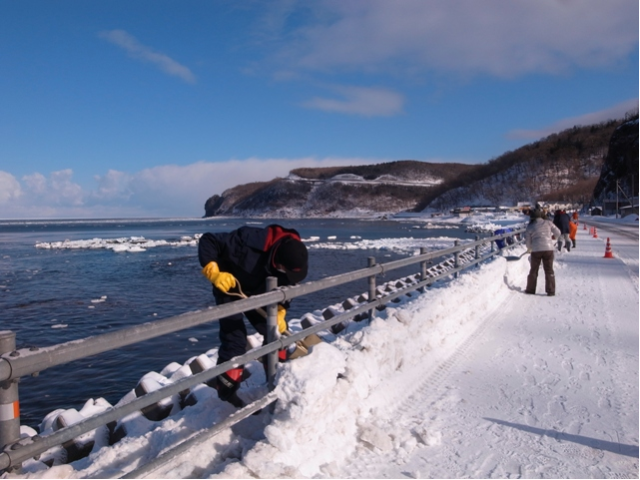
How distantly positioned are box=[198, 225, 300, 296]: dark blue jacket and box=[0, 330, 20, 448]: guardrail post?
6.58 ft

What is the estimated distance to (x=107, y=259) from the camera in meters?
29.0

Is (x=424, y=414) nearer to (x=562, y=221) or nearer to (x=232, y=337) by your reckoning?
(x=232, y=337)

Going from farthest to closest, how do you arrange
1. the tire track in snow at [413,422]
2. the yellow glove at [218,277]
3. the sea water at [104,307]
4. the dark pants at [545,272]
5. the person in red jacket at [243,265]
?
the dark pants at [545,272] → the sea water at [104,307] → the person in red jacket at [243,265] → the yellow glove at [218,277] → the tire track in snow at [413,422]

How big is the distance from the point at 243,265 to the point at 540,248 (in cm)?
849

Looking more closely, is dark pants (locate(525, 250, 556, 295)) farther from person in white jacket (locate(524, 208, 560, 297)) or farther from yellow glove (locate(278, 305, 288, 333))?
yellow glove (locate(278, 305, 288, 333))

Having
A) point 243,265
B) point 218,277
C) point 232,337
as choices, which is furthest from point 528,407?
point 218,277

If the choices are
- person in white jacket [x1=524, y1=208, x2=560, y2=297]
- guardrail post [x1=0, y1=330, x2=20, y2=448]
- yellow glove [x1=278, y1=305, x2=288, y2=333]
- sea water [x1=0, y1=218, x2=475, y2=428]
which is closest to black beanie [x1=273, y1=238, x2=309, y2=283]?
yellow glove [x1=278, y1=305, x2=288, y2=333]

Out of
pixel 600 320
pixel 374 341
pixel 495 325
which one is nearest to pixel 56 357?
pixel 374 341

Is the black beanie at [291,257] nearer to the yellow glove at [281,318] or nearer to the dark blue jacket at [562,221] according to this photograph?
the yellow glove at [281,318]

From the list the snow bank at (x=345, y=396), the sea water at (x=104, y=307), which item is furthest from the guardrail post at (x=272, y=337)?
the sea water at (x=104, y=307)

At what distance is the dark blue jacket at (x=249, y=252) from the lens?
4.20 meters

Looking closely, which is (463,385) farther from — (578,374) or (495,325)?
(495,325)

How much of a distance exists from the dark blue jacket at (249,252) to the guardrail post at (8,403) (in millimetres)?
2005

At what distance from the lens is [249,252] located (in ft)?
13.8
